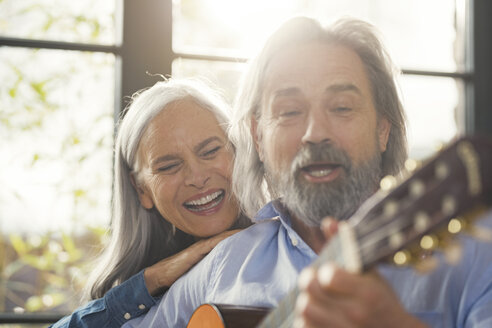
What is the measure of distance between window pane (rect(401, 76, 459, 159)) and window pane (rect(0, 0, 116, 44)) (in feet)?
3.74

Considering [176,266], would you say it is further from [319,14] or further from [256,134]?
[319,14]

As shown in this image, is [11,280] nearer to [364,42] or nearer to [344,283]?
[364,42]

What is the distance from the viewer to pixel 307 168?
4.45 ft

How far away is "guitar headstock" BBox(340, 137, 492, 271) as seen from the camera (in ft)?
2.12

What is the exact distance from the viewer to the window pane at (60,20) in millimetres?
2123

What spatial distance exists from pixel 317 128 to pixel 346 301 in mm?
637

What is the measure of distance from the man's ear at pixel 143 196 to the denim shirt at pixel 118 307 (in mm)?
220

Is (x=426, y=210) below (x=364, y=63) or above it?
below

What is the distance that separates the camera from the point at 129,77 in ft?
6.89

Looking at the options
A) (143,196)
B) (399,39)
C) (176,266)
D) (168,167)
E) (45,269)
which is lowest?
(45,269)

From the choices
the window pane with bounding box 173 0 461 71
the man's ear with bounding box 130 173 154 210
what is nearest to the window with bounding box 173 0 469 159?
the window pane with bounding box 173 0 461 71

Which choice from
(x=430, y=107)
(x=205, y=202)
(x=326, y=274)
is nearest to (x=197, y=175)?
(x=205, y=202)

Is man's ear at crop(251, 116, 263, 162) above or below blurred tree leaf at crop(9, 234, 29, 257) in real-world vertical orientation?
above

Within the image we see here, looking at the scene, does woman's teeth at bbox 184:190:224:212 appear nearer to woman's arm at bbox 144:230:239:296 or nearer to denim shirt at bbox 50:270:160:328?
woman's arm at bbox 144:230:239:296
